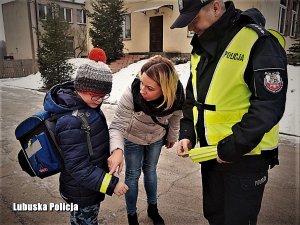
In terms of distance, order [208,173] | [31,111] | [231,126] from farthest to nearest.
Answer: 1. [31,111]
2. [208,173]
3. [231,126]

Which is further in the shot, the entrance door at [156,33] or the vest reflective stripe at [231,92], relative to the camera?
the entrance door at [156,33]

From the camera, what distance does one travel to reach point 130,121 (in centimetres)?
230

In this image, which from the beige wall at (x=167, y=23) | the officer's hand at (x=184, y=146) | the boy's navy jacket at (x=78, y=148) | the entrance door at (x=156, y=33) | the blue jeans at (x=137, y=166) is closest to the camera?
the boy's navy jacket at (x=78, y=148)

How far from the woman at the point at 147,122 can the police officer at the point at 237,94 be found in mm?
350

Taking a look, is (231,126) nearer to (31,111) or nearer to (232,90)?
(232,90)

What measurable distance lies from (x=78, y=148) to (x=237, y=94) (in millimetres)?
1014

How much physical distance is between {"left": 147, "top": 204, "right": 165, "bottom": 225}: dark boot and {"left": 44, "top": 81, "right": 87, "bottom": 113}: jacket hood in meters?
1.43

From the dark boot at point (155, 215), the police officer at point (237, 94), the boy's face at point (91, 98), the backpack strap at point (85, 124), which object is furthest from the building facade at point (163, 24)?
the backpack strap at point (85, 124)

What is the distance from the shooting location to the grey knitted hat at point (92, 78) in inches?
70.0

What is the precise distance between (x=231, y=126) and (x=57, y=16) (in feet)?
43.1

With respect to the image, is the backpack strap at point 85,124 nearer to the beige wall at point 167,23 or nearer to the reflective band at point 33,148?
the reflective band at point 33,148

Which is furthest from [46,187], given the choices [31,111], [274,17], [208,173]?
[274,17]

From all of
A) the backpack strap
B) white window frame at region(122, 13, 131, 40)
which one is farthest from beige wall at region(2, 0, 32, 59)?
the backpack strap

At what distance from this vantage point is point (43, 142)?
5.72 ft
